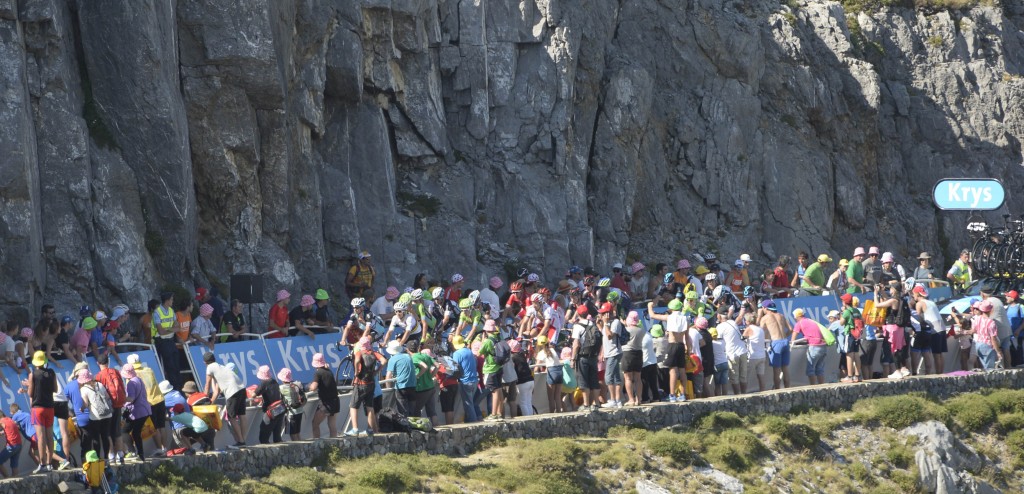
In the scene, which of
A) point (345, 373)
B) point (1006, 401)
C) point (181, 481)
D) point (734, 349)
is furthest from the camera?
point (1006, 401)

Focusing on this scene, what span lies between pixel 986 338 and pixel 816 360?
13.2 ft

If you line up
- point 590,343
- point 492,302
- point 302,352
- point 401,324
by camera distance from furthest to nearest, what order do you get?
point 492,302 → point 590,343 → point 401,324 → point 302,352

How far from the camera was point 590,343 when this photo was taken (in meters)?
24.2

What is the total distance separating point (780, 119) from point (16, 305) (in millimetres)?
25905

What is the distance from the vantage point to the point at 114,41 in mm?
26688

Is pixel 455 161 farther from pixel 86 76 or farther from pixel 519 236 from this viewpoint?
pixel 86 76

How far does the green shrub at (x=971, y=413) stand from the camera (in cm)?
3010

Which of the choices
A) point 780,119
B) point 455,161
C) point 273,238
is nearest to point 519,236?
point 455,161

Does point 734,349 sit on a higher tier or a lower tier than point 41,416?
lower

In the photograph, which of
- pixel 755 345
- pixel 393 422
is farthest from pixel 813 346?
pixel 393 422

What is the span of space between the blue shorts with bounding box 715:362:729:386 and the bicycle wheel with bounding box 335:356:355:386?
22.7 feet

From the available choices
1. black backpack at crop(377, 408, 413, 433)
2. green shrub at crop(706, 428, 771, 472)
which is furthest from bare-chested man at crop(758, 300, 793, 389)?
black backpack at crop(377, 408, 413, 433)

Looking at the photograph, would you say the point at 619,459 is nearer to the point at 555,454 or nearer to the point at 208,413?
the point at 555,454

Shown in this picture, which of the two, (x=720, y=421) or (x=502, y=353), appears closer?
(x=502, y=353)
